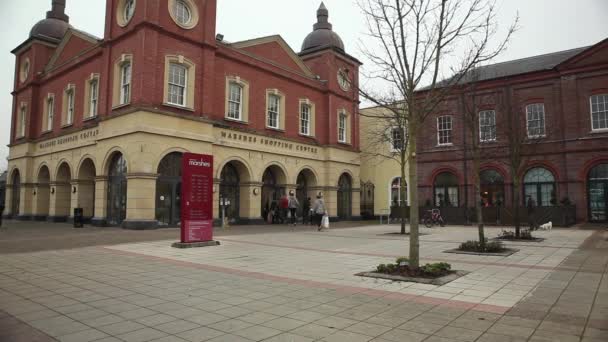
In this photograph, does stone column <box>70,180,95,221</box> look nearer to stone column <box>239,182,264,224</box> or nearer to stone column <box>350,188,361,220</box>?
stone column <box>239,182,264,224</box>

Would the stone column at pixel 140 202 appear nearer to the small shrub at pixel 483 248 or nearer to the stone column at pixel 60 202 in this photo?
the stone column at pixel 60 202

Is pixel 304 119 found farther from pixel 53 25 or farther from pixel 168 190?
pixel 53 25

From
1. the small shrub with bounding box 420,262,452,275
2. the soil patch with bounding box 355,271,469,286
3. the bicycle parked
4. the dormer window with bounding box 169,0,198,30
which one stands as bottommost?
the soil patch with bounding box 355,271,469,286

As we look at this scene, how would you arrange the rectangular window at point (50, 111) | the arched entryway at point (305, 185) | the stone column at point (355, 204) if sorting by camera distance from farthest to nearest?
the stone column at point (355, 204) < the arched entryway at point (305, 185) < the rectangular window at point (50, 111)

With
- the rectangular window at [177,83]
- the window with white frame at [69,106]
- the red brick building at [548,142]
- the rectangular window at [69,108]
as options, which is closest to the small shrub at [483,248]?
the red brick building at [548,142]

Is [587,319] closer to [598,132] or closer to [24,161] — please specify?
[598,132]

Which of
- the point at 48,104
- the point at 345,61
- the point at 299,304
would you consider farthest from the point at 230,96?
the point at 299,304

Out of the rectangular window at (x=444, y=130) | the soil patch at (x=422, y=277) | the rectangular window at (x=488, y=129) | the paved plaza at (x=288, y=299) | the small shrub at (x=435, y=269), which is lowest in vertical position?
the paved plaza at (x=288, y=299)

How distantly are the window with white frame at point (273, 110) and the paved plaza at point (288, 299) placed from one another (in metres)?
15.7

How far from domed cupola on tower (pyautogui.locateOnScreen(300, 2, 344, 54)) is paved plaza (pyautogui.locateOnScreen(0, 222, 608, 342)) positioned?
22.0 meters

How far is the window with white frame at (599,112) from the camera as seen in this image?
24.7m

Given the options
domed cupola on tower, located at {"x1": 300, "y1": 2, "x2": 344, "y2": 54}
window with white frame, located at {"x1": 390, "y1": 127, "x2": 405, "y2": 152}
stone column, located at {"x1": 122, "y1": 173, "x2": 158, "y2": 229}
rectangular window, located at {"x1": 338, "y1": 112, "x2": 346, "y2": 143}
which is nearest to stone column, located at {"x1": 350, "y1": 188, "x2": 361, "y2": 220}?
rectangular window, located at {"x1": 338, "y1": 112, "x2": 346, "y2": 143}

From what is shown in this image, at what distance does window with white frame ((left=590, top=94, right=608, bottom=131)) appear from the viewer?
24703 millimetres

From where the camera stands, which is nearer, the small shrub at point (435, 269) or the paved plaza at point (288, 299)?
the paved plaza at point (288, 299)
